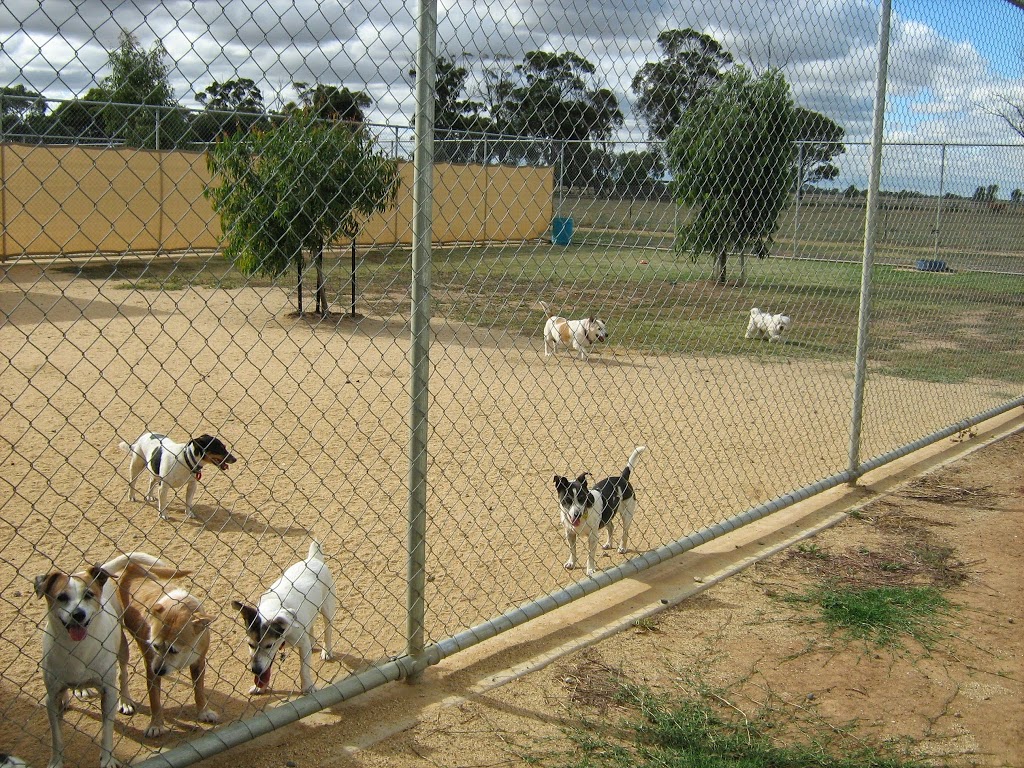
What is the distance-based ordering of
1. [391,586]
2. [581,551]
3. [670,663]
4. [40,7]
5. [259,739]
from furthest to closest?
[581,551]
[391,586]
[670,663]
[259,739]
[40,7]

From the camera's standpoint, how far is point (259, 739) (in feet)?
9.42

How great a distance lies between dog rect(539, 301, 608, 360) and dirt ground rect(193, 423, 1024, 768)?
6.35m

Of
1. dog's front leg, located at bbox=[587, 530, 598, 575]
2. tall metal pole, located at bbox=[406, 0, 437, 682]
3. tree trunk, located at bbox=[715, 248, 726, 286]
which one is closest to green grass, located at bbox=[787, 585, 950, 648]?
dog's front leg, located at bbox=[587, 530, 598, 575]

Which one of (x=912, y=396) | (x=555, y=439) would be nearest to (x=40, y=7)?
(x=555, y=439)

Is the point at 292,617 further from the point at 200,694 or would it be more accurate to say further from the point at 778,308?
the point at 778,308

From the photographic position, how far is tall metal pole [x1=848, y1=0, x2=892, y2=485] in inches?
199

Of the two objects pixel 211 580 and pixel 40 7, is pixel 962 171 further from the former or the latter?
pixel 40 7

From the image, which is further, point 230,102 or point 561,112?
point 561,112

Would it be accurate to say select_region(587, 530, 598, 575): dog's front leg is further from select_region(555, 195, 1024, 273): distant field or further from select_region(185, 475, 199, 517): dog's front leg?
select_region(185, 475, 199, 517): dog's front leg

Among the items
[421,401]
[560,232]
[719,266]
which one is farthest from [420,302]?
[719,266]

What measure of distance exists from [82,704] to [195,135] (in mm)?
2019

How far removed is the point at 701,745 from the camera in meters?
2.91

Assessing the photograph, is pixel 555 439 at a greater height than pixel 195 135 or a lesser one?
lesser

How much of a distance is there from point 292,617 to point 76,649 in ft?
2.44
